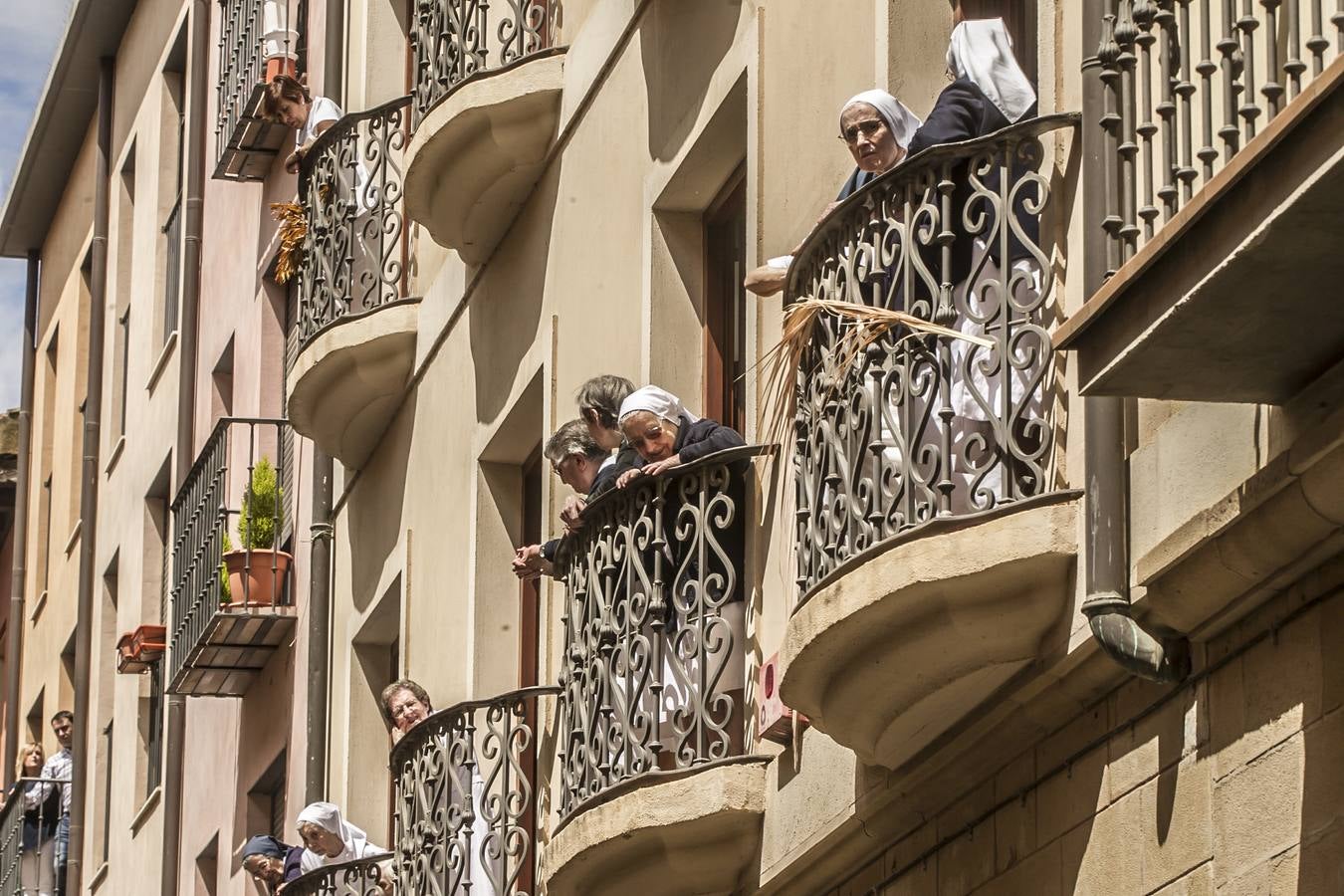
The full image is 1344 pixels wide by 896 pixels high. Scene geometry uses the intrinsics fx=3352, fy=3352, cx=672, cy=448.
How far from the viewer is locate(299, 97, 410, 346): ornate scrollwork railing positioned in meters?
21.0

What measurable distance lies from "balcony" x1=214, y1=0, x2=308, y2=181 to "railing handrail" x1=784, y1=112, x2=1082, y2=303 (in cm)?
1319

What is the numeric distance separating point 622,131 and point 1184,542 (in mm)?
7024

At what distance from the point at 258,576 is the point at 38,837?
937cm

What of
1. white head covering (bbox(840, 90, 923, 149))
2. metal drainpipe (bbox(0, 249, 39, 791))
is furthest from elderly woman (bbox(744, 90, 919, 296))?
metal drainpipe (bbox(0, 249, 39, 791))

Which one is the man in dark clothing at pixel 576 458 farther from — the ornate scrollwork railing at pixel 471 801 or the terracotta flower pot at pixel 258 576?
the terracotta flower pot at pixel 258 576

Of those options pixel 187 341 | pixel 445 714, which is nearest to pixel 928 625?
pixel 445 714

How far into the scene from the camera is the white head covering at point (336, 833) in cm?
1988

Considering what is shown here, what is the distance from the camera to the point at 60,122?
36.8 meters

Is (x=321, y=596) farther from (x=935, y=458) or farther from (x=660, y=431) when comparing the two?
(x=935, y=458)

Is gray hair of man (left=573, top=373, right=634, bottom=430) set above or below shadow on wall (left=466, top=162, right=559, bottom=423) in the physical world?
below

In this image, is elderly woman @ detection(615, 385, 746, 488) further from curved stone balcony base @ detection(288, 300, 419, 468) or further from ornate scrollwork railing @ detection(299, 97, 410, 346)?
ornate scrollwork railing @ detection(299, 97, 410, 346)

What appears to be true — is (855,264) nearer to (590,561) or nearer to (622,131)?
(590,561)

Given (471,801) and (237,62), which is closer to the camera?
(471,801)

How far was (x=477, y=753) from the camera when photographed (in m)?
17.1
